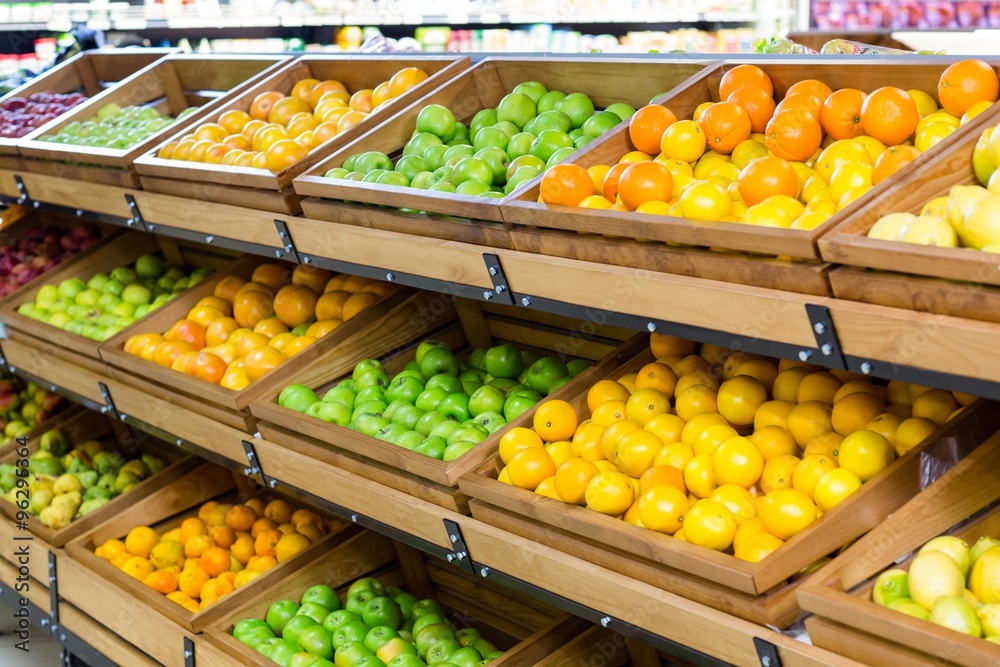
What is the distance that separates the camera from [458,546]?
7.03ft

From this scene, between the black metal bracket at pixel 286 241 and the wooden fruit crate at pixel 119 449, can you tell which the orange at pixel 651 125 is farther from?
the wooden fruit crate at pixel 119 449

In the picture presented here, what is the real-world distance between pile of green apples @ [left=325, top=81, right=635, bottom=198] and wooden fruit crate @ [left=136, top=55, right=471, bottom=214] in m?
0.13

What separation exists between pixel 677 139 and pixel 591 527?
74cm

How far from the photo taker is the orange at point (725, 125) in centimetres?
197

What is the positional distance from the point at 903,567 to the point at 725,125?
2.88 feet

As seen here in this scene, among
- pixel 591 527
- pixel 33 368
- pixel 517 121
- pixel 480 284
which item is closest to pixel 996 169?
pixel 591 527

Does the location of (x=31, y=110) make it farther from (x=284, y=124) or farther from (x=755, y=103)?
(x=755, y=103)

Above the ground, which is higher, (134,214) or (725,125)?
(725,125)

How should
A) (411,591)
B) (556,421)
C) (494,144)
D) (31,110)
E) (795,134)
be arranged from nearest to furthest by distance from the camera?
(795,134)
(556,421)
(494,144)
(411,591)
(31,110)

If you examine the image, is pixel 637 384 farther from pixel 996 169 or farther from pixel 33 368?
pixel 33 368

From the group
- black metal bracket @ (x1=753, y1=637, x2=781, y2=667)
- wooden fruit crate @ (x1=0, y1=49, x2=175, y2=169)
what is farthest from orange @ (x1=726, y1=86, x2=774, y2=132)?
wooden fruit crate @ (x1=0, y1=49, x2=175, y2=169)

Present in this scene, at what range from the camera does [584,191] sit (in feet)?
6.34

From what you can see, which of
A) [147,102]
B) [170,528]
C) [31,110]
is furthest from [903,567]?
[31,110]

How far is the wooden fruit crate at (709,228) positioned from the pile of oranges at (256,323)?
3.52 feet
